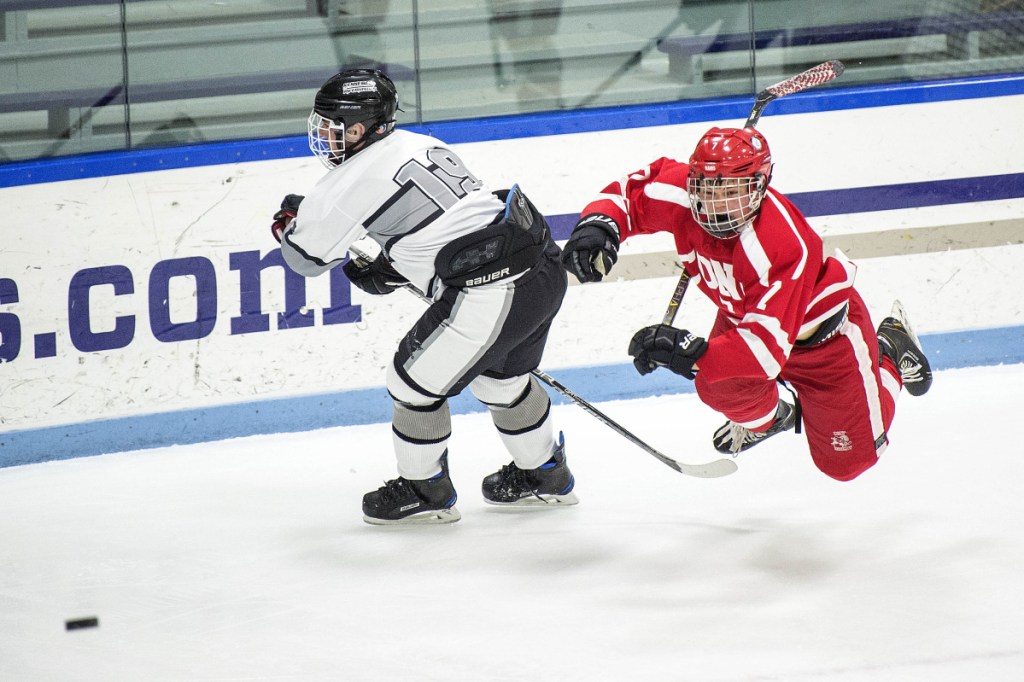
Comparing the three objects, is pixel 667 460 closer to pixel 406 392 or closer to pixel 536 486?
pixel 536 486

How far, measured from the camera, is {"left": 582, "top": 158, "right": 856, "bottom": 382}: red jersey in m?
2.27

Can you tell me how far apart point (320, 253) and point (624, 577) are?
1.04 meters

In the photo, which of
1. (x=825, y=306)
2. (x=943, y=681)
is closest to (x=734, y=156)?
(x=825, y=306)

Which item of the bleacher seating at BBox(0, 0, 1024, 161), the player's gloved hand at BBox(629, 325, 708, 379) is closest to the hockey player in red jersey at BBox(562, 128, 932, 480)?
the player's gloved hand at BBox(629, 325, 708, 379)

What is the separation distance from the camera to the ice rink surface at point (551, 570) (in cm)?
191

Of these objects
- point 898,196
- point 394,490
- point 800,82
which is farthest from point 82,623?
point 898,196

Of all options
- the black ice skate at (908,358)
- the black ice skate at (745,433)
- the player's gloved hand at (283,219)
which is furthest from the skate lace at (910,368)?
the player's gloved hand at (283,219)

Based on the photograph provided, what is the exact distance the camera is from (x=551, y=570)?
2.36m

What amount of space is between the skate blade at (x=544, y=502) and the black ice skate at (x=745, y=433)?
0.43m

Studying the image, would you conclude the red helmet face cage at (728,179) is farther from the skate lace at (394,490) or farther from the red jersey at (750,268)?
the skate lace at (394,490)

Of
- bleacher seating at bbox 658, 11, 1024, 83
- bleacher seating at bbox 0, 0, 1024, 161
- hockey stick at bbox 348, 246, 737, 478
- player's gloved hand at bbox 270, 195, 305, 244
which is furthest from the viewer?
bleacher seating at bbox 658, 11, 1024, 83

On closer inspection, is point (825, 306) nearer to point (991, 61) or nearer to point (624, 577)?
point (624, 577)

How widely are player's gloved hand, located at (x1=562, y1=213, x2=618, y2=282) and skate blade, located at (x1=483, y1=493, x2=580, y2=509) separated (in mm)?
703

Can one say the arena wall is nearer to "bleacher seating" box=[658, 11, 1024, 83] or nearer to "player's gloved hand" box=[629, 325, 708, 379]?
"bleacher seating" box=[658, 11, 1024, 83]
